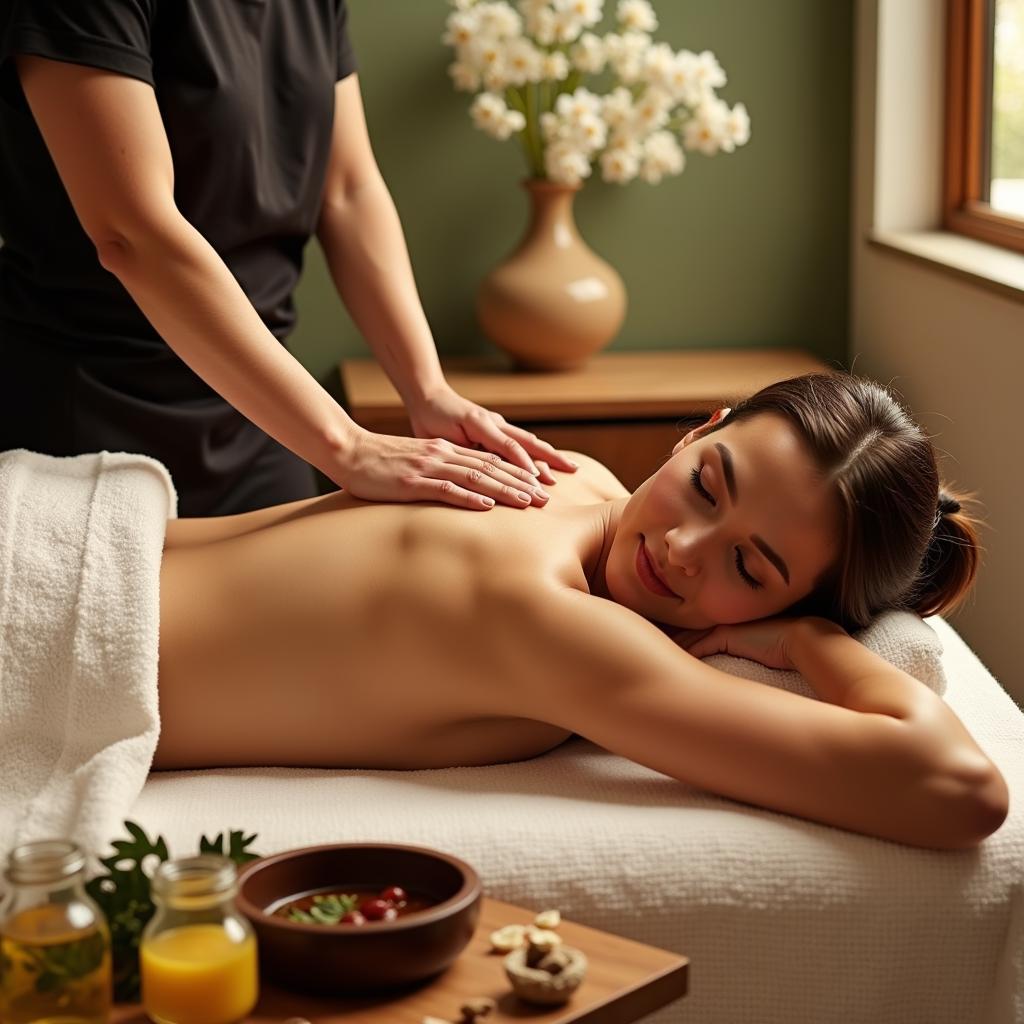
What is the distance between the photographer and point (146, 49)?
180cm

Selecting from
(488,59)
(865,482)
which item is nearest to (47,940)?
(865,482)

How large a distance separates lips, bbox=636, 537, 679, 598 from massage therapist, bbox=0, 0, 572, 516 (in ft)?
0.60

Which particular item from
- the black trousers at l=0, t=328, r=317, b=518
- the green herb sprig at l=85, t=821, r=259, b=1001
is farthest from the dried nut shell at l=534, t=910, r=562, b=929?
the black trousers at l=0, t=328, r=317, b=518

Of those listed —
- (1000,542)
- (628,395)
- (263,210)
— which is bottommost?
(1000,542)

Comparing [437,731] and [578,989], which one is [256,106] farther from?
[578,989]

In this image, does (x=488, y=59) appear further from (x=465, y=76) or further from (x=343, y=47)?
(x=343, y=47)

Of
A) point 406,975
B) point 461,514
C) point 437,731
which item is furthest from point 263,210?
point 406,975

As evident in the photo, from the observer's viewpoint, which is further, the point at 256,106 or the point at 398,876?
the point at 256,106

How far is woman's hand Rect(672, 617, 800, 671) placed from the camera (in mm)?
1627

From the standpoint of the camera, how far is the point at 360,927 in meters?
1.05

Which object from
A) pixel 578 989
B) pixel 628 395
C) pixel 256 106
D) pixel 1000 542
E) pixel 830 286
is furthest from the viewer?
pixel 830 286

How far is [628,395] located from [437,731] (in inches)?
62.5

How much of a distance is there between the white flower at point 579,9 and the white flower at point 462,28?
18 centimetres

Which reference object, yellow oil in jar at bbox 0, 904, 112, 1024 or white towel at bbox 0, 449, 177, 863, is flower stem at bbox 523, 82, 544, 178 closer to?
white towel at bbox 0, 449, 177, 863
